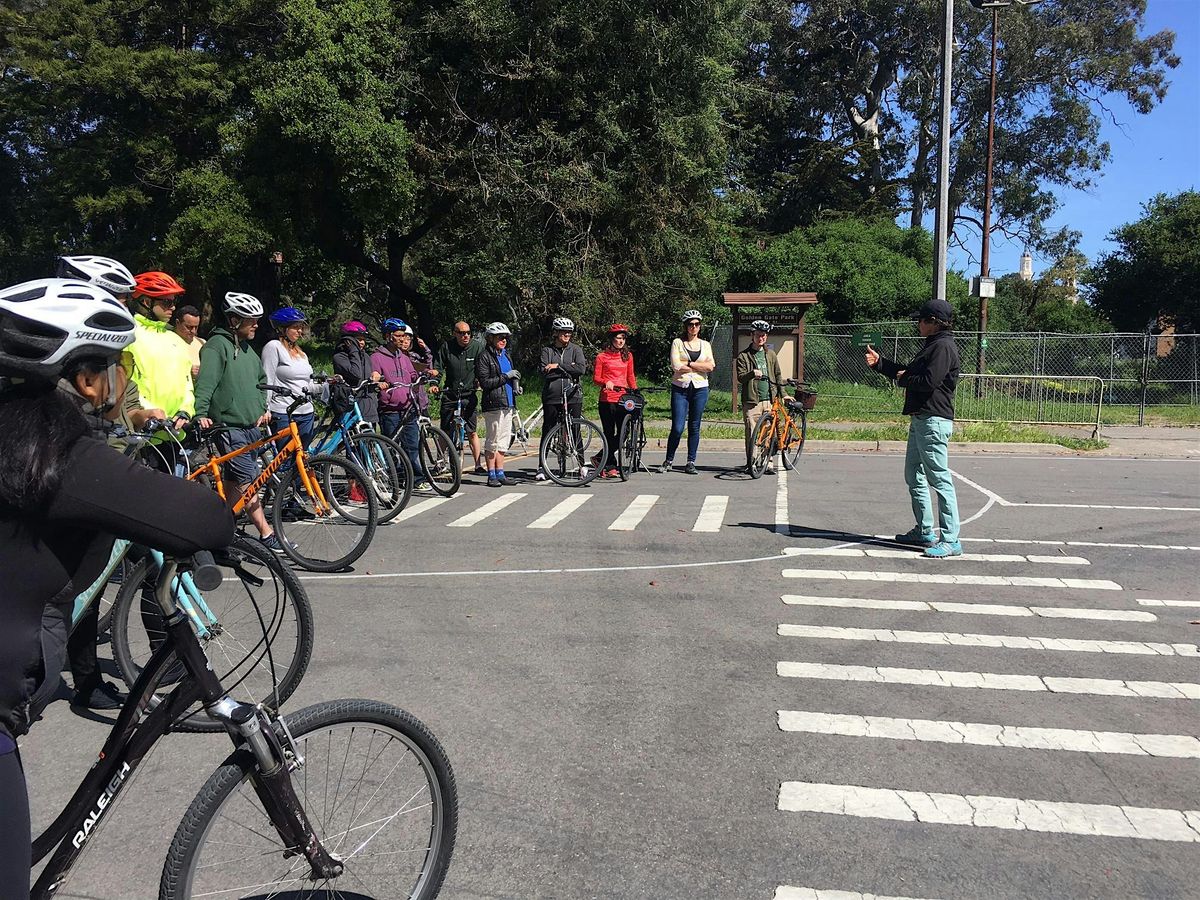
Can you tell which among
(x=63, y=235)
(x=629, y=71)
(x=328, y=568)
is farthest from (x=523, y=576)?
(x=63, y=235)

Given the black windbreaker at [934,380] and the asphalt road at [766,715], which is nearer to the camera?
the asphalt road at [766,715]

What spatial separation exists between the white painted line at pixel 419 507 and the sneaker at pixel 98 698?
494 centimetres

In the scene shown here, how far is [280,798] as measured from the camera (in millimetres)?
2447

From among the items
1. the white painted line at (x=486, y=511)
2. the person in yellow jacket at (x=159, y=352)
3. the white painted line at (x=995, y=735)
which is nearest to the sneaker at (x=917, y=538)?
the white painted line at (x=995, y=735)

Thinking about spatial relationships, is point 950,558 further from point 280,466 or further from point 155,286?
point 155,286

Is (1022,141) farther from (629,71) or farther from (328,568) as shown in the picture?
(328,568)

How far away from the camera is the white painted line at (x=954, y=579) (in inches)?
281

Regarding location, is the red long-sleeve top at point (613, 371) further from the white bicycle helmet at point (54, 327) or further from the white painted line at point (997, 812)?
the white bicycle helmet at point (54, 327)

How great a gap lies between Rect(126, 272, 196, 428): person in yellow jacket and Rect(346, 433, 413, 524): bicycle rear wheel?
176 centimetres

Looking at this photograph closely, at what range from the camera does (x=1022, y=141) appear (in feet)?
135

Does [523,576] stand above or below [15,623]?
below

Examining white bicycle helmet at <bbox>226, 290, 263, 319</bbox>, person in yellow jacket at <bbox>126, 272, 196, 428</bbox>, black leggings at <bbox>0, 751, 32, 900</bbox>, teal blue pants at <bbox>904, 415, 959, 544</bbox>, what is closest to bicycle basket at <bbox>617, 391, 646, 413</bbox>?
teal blue pants at <bbox>904, 415, 959, 544</bbox>

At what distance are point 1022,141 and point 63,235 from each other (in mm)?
35951

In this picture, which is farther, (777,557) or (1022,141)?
(1022,141)
